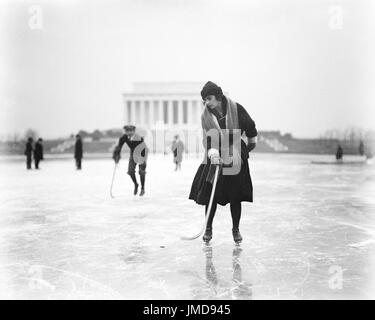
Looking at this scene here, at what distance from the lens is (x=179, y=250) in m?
5.07

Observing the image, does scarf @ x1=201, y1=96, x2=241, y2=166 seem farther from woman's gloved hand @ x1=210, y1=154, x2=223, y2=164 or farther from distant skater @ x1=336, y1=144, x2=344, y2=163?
distant skater @ x1=336, y1=144, x2=344, y2=163

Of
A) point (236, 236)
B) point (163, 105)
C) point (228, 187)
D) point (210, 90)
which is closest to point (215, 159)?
point (228, 187)

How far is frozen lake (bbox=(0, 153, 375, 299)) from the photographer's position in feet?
12.0

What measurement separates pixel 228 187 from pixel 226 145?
0.52 metres

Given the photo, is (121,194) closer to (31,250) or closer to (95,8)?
(31,250)

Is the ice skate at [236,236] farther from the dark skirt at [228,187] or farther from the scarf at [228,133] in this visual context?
the scarf at [228,133]

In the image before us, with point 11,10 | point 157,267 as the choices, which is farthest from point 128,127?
point 157,267

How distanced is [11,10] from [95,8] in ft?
124

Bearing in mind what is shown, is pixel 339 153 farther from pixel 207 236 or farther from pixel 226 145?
pixel 226 145

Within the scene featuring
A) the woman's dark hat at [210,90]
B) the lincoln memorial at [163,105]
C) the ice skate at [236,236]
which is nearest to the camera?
the woman's dark hat at [210,90]

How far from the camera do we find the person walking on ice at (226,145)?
504 cm

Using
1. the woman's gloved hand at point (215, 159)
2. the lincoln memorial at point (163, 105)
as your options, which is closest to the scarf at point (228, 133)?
the woman's gloved hand at point (215, 159)

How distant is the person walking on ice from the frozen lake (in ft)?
2.28

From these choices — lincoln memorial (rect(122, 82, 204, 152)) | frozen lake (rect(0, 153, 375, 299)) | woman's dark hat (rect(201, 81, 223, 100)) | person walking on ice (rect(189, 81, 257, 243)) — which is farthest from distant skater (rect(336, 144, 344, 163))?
lincoln memorial (rect(122, 82, 204, 152))
